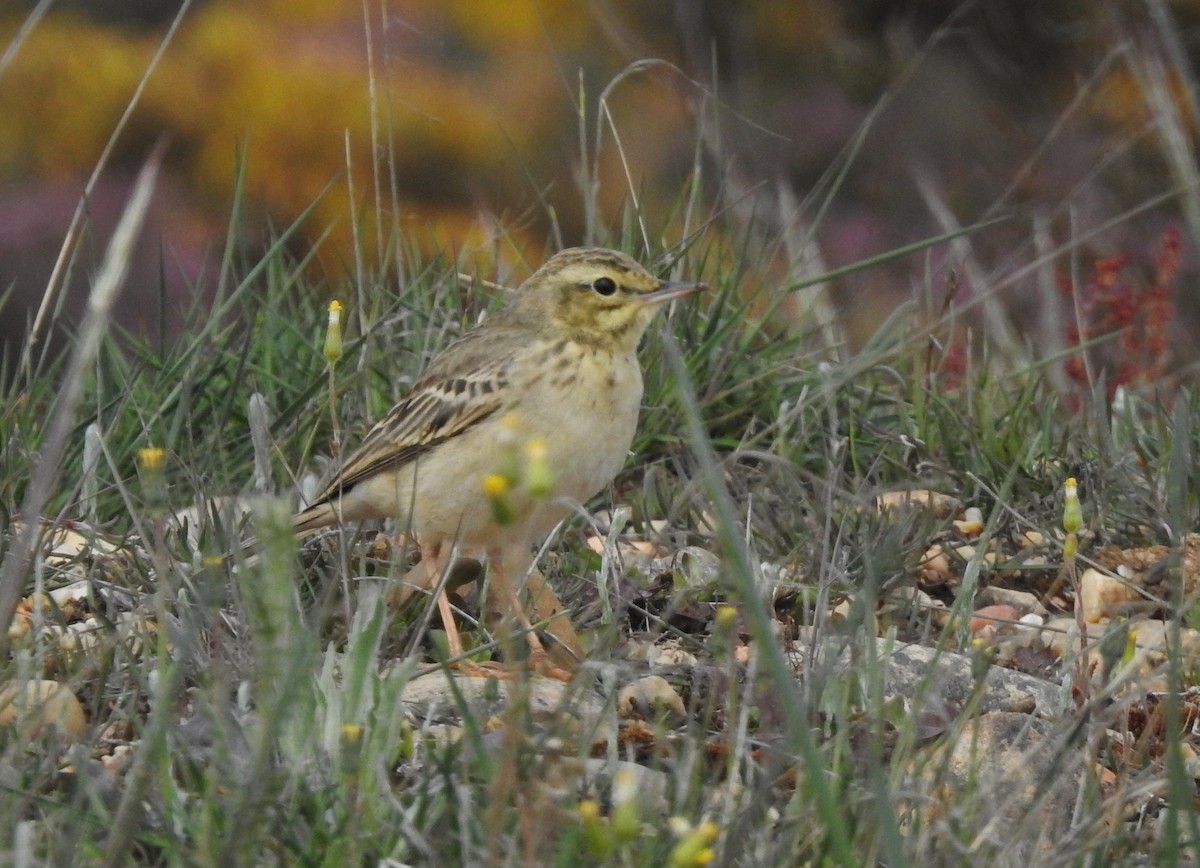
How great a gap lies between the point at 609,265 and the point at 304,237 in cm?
735

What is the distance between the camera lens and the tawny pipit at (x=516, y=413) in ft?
14.9

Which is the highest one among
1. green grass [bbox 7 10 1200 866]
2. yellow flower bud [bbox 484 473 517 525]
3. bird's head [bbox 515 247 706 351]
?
yellow flower bud [bbox 484 473 517 525]

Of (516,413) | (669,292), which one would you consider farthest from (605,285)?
(516,413)

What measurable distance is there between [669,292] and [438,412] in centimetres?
66

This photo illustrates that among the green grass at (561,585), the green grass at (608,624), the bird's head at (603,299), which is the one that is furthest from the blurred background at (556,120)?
the bird's head at (603,299)

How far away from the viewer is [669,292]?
15.8 feet

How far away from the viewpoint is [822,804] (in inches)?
93.2

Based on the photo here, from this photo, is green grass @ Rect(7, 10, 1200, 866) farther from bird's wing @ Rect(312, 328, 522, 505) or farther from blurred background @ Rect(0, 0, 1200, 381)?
blurred background @ Rect(0, 0, 1200, 381)

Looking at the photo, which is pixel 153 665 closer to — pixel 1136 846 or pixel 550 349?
pixel 550 349

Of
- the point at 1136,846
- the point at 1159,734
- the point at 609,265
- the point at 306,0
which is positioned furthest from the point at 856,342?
the point at 1136,846

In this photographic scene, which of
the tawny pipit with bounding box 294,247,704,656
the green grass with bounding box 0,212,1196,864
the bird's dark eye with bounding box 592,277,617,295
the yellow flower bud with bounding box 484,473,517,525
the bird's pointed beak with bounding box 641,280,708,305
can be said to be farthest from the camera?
the bird's dark eye with bounding box 592,277,617,295

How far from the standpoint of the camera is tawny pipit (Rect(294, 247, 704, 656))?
4535 millimetres

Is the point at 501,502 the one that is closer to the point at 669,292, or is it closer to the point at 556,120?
the point at 669,292

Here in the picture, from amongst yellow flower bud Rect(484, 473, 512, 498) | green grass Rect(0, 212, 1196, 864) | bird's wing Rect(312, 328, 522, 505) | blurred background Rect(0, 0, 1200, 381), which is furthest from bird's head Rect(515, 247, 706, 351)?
blurred background Rect(0, 0, 1200, 381)
